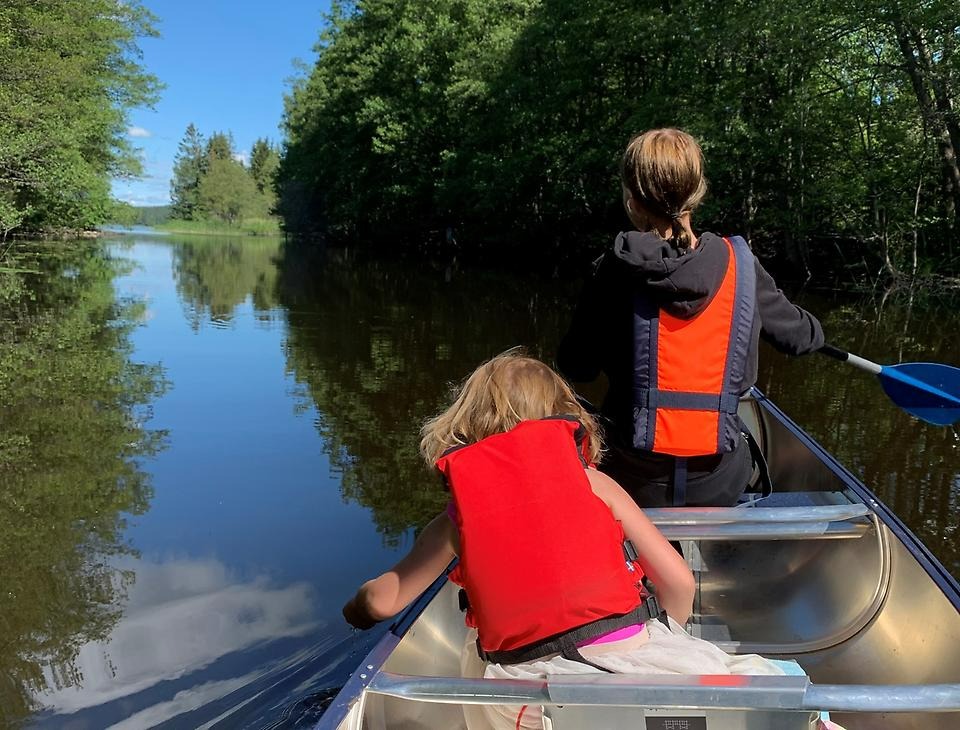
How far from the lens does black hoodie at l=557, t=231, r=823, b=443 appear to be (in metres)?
2.18

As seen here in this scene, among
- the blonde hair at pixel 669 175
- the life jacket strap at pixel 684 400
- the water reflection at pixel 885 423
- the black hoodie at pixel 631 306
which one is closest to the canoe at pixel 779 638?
the life jacket strap at pixel 684 400

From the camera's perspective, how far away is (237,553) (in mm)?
4258

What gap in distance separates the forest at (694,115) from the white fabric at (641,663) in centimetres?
1417

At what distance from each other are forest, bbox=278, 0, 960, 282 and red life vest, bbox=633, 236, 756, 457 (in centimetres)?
1327

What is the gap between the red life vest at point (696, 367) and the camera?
89.1 inches

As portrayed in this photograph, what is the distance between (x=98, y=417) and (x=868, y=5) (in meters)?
13.5

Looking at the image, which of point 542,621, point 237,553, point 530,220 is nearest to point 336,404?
point 237,553

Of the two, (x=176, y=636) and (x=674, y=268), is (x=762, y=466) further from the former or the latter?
(x=176, y=636)

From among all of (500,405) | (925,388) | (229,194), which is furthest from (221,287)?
(229,194)

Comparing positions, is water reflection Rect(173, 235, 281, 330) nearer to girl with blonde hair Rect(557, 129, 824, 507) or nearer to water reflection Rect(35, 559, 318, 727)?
water reflection Rect(35, 559, 318, 727)

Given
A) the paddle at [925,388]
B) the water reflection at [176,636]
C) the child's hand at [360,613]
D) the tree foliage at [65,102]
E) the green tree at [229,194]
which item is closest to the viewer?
the child's hand at [360,613]

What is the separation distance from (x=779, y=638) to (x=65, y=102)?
2559cm

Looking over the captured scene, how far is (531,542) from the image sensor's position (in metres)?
1.59

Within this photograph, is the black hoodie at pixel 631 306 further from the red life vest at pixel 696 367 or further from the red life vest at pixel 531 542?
the red life vest at pixel 531 542
